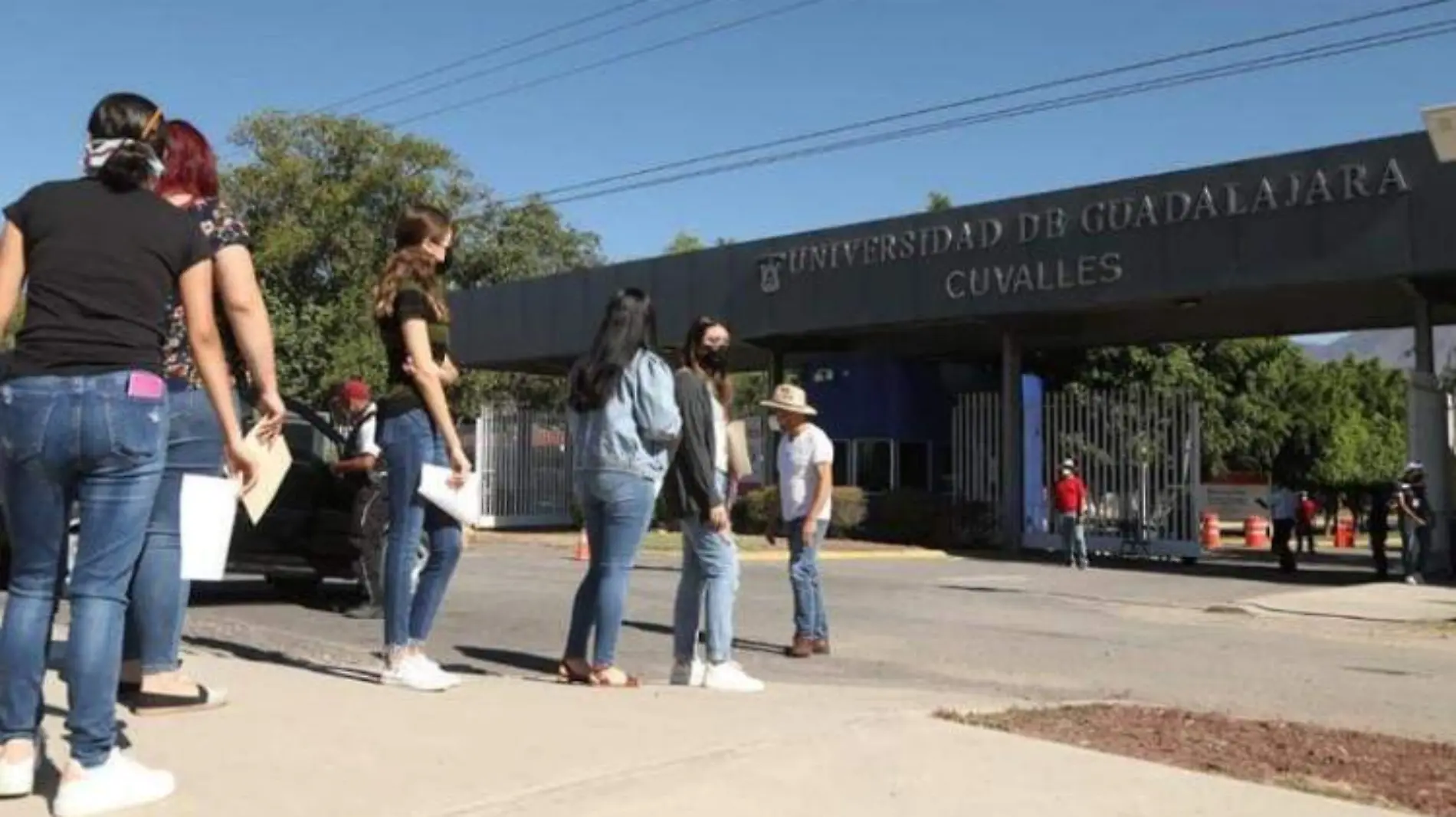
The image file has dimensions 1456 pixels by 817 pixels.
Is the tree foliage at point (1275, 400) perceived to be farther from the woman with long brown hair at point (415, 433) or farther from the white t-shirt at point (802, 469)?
the woman with long brown hair at point (415, 433)

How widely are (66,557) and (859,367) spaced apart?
24602mm

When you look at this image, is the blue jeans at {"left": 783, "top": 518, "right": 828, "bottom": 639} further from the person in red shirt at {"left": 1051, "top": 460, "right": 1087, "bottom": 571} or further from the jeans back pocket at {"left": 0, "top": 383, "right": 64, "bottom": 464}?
the person in red shirt at {"left": 1051, "top": 460, "right": 1087, "bottom": 571}

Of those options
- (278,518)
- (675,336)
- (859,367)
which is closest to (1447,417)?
(859,367)

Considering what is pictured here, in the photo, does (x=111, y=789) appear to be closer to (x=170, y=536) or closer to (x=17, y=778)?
(x=17, y=778)

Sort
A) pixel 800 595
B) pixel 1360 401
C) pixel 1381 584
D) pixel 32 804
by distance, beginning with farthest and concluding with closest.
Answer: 1. pixel 1360 401
2. pixel 1381 584
3. pixel 800 595
4. pixel 32 804

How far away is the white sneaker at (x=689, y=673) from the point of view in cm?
644

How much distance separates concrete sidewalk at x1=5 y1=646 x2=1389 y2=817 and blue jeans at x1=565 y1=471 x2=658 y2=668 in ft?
2.29

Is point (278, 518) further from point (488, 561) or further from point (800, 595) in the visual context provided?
point (488, 561)

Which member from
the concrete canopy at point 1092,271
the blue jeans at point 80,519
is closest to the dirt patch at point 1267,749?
the blue jeans at point 80,519

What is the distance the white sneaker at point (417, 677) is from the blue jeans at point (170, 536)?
0.99m

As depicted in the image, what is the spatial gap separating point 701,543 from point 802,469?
2363 mm

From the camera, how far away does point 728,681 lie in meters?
6.33

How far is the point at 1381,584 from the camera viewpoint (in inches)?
664

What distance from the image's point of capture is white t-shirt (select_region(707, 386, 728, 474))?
22.4 feet
